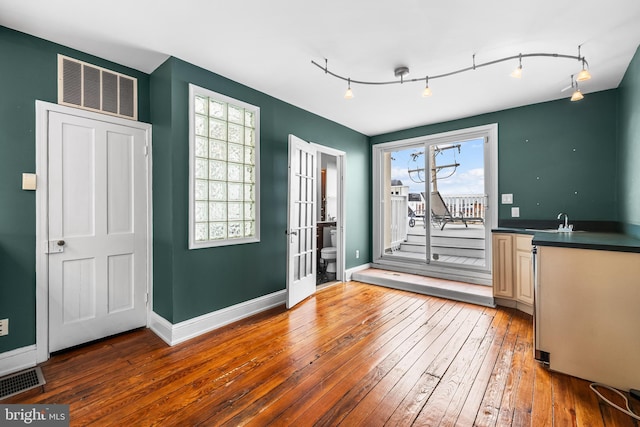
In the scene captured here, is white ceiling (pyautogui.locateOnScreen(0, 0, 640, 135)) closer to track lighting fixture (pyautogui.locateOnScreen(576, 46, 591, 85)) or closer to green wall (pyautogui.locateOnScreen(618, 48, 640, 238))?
track lighting fixture (pyautogui.locateOnScreen(576, 46, 591, 85))

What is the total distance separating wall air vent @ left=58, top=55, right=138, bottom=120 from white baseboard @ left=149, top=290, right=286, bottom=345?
6.66 ft

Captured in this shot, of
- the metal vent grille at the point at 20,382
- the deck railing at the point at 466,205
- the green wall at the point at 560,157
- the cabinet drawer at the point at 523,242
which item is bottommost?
the metal vent grille at the point at 20,382

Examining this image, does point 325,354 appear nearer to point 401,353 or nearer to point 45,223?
point 401,353

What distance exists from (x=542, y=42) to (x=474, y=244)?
3107mm

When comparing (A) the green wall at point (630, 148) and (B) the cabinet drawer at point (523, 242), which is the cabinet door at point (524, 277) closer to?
(B) the cabinet drawer at point (523, 242)

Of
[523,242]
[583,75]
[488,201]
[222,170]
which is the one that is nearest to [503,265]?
[523,242]

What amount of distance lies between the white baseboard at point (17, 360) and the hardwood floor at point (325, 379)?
0.18 metres

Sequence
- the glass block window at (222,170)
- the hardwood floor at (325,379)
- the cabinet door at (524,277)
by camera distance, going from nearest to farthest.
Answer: the hardwood floor at (325,379), the glass block window at (222,170), the cabinet door at (524,277)

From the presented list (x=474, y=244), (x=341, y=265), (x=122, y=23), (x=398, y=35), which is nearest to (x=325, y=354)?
(x=341, y=265)

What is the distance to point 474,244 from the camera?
463 cm

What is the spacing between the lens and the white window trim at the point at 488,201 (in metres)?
3.95

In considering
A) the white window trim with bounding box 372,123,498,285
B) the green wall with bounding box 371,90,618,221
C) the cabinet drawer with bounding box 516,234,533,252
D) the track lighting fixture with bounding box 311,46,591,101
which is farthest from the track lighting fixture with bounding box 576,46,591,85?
the cabinet drawer with bounding box 516,234,533,252

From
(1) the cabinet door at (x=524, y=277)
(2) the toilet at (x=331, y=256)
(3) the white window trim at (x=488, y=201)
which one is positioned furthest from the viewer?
(2) the toilet at (x=331, y=256)

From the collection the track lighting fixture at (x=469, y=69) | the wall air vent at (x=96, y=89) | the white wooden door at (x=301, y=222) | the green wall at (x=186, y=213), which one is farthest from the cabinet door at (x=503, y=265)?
the wall air vent at (x=96, y=89)
